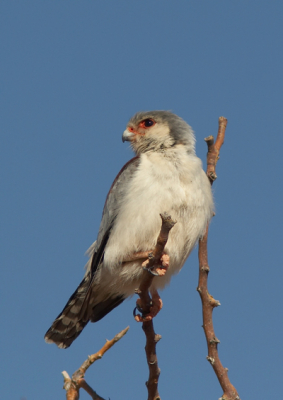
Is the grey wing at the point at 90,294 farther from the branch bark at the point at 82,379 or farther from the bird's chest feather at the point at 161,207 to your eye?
the branch bark at the point at 82,379

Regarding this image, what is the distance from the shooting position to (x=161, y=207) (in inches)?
176

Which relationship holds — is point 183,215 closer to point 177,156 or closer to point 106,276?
point 177,156

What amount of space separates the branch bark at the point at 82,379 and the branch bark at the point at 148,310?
628mm

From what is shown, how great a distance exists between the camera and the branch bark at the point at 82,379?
2705mm

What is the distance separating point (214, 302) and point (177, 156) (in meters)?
1.84

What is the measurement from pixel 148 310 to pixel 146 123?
211cm

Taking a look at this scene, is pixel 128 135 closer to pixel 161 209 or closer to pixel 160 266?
pixel 161 209

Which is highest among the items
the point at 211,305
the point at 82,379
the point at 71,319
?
the point at 71,319

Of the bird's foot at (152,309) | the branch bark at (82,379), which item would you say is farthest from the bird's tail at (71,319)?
the branch bark at (82,379)

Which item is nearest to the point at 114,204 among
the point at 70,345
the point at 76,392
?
the point at 70,345

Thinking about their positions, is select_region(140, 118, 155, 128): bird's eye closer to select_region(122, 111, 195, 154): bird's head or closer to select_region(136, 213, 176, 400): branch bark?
select_region(122, 111, 195, 154): bird's head

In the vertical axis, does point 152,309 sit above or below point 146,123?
below

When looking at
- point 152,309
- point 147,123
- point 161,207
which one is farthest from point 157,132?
point 152,309

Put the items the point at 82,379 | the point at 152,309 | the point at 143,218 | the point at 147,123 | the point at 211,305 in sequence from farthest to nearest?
the point at 147,123 → the point at 143,218 → the point at 152,309 → the point at 211,305 → the point at 82,379
